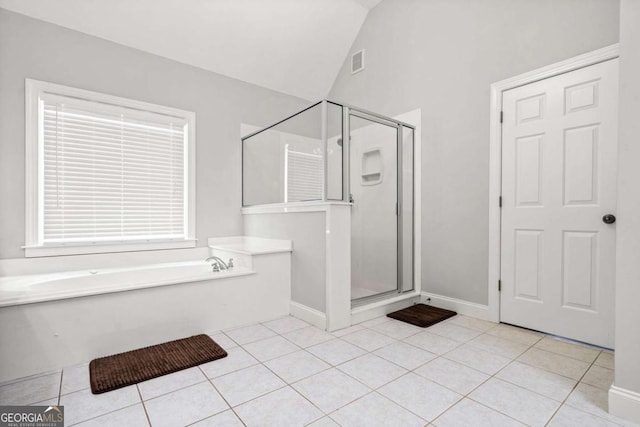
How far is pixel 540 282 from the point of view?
2.42 metres

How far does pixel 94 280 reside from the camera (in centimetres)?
262

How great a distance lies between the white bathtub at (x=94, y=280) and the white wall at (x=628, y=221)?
2.34 m

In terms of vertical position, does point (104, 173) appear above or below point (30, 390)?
above

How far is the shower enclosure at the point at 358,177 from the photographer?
8.45 ft

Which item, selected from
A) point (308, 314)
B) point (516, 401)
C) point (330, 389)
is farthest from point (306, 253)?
point (516, 401)

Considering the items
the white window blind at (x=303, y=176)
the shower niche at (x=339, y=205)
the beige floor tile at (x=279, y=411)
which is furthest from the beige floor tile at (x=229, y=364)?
the white window blind at (x=303, y=176)

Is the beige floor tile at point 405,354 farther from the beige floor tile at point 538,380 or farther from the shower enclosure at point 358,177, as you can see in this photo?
the shower enclosure at point 358,177

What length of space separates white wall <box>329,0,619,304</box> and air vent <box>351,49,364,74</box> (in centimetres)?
41

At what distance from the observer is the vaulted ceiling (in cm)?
272

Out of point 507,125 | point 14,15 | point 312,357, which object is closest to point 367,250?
point 312,357

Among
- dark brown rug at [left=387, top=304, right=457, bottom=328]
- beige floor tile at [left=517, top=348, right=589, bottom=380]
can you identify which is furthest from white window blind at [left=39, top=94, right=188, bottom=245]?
beige floor tile at [left=517, top=348, right=589, bottom=380]

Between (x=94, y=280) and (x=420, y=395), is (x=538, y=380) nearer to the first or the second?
(x=420, y=395)

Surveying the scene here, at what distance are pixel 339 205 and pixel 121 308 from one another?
1702 mm

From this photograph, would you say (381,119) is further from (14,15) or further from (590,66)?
(14,15)
